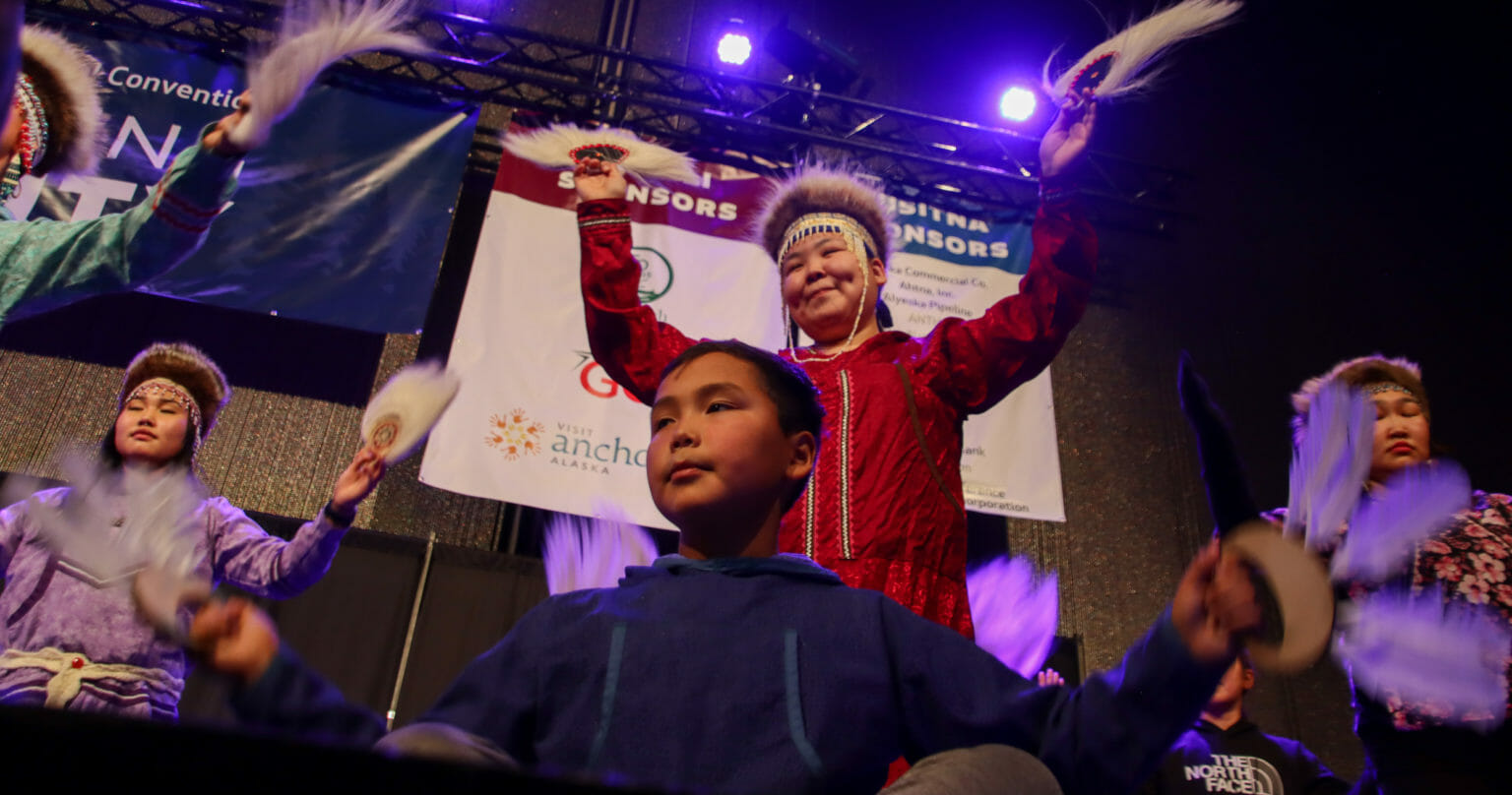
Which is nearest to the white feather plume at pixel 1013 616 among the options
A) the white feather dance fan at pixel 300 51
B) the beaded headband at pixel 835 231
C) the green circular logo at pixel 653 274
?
the beaded headband at pixel 835 231

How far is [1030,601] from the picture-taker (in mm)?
1896

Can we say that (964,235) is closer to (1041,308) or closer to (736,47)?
(736,47)

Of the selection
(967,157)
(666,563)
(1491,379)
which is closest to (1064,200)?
(666,563)

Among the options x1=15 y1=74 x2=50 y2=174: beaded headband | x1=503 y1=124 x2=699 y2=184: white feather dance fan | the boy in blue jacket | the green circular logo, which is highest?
the green circular logo

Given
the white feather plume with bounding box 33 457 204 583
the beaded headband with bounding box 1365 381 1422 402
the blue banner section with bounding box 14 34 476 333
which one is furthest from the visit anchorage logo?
the beaded headband with bounding box 1365 381 1422 402

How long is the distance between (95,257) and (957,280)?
3318mm

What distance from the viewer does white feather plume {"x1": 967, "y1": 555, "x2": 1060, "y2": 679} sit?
1688 millimetres

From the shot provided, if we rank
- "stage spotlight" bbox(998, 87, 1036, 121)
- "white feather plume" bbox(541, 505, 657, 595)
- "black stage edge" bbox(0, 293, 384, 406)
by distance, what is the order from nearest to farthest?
"white feather plume" bbox(541, 505, 657, 595) < "black stage edge" bbox(0, 293, 384, 406) < "stage spotlight" bbox(998, 87, 1036, 121)

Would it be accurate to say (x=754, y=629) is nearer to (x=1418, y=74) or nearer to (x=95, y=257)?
(x=95, y=257)

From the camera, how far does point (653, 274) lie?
13.4 feet

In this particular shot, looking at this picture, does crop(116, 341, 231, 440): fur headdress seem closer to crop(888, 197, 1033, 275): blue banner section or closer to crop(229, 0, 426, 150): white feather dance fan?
crop(229, 0, 426, 150): white feather dance fan

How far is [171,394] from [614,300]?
126 cm

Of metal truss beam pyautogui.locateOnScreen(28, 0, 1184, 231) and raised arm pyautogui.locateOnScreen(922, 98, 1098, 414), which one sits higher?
→ metal truss beam pyautogui.locateOnScreen(28, 0, 1184, 231)

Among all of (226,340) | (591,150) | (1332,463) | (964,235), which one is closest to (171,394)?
(591,150)
